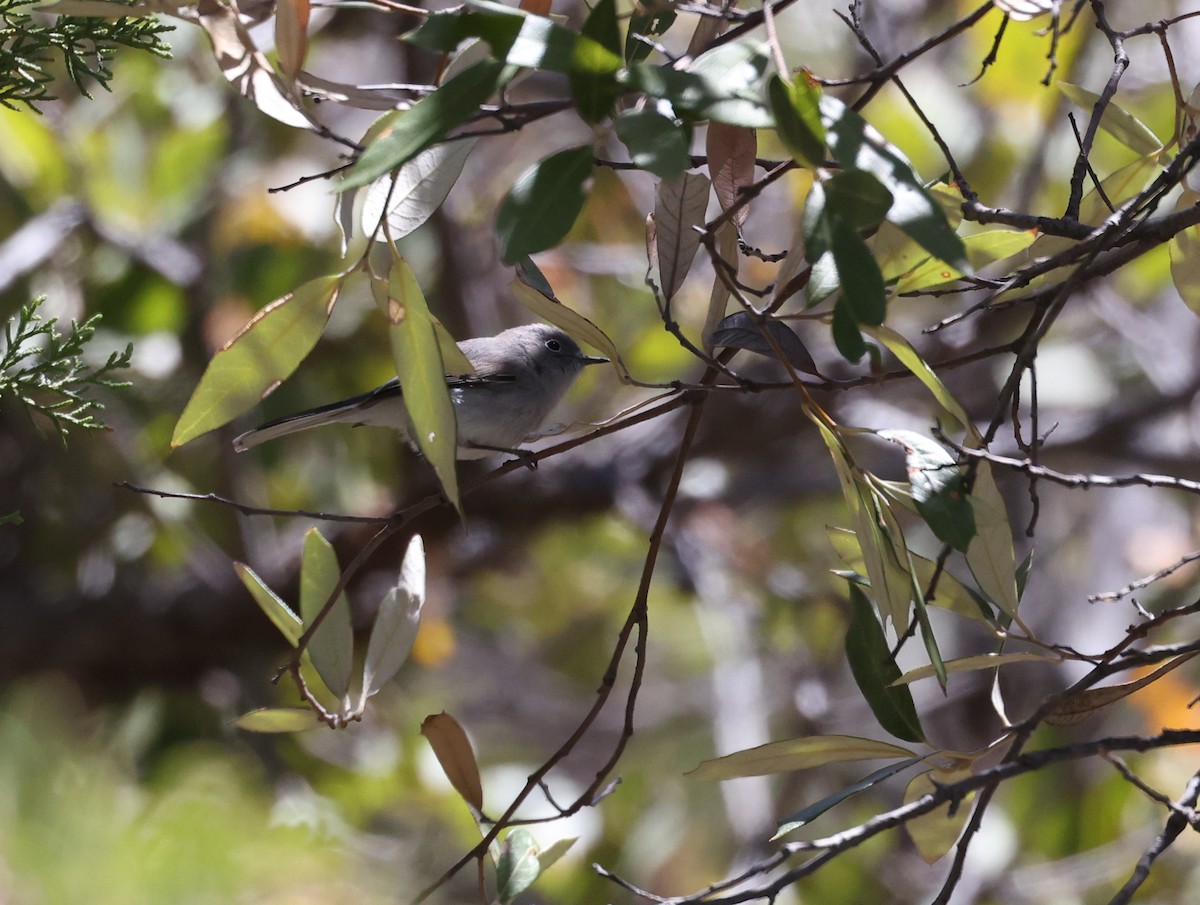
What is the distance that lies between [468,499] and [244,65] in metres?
2.14

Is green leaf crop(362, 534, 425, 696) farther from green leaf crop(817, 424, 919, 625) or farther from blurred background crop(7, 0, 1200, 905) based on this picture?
blurred background crop(7, 0, 1200, 905)

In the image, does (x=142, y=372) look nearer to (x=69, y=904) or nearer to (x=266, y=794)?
(x=266, y=794)

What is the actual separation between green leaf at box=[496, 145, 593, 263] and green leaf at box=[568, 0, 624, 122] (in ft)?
0.13

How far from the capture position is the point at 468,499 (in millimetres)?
3236

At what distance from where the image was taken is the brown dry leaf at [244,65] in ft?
3.68

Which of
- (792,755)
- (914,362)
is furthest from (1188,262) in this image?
(792,755)

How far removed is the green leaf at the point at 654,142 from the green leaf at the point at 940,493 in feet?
1.19

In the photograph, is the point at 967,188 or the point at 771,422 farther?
the point at 771,422

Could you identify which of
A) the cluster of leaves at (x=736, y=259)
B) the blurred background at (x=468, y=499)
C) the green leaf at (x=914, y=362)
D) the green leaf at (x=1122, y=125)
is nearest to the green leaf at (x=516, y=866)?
the cluster of leaves at (x=736, y=259)

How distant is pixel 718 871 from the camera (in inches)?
148

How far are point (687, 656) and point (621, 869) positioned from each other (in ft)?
5.69

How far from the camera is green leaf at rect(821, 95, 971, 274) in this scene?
→ 2.87 ft

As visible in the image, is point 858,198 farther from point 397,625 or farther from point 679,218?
point 397,625

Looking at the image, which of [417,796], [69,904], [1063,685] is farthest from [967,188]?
[1063,685]
